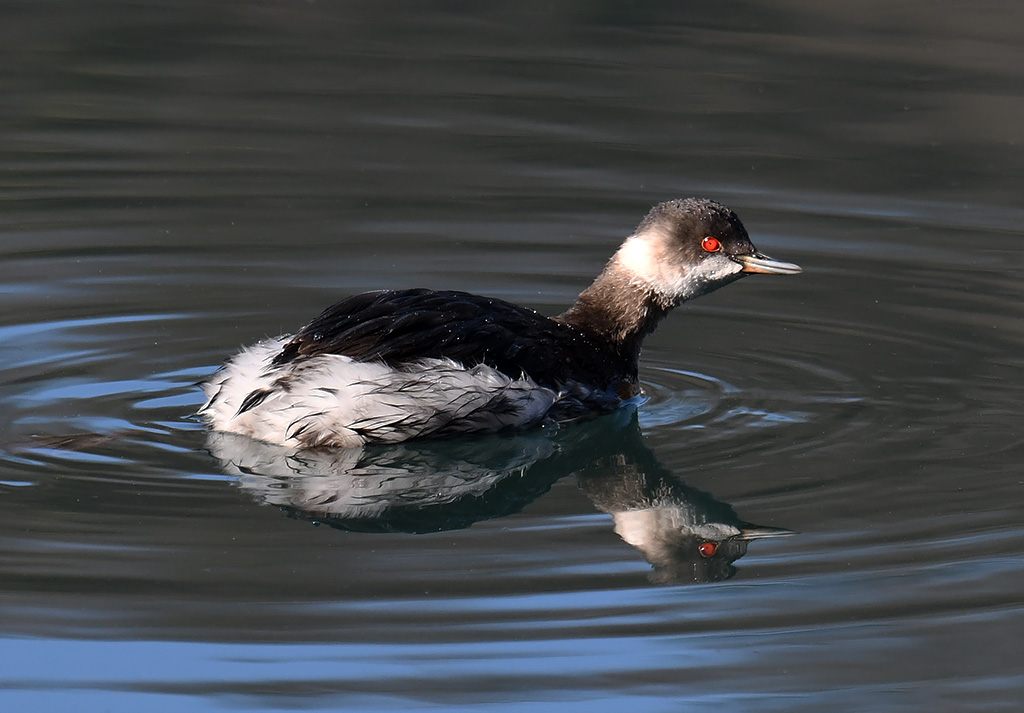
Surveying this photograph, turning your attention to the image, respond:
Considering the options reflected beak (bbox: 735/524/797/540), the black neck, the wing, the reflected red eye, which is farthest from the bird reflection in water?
the reflected red eye

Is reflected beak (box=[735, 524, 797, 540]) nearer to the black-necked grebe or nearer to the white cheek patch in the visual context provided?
the black-necked grebe

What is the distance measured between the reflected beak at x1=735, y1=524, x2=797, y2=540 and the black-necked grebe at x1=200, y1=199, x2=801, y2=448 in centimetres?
114

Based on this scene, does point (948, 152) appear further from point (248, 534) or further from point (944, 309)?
point (248, 534)

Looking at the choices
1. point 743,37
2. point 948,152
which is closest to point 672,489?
point 948,152

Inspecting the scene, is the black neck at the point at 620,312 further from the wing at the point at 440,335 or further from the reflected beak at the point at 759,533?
the reflected beak at the point at 759,533

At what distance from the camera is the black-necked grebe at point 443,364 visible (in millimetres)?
5762

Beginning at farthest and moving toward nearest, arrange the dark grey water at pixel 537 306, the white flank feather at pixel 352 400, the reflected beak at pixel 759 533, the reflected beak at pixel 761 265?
the reflected beak at pixel 761 265
the white flank feather at pixel 352 400
the reflected beak at pixel 759 533
the dark grey water at pixel 537 306

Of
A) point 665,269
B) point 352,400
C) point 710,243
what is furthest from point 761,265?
point 352,400

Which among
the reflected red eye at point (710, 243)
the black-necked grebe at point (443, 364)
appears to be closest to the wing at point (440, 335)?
the black-necked grebe at point (443, 364)

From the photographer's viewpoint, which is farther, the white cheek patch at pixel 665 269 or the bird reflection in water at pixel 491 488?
the white cheek patch at pixel 665 269

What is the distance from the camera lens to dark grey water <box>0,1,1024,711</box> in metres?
4.46

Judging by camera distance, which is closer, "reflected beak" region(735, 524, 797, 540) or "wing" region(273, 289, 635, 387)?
"reflected beak" region(735, 524, 797, 540)

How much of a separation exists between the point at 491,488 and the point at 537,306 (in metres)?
2.25

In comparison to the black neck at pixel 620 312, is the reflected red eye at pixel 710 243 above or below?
above
